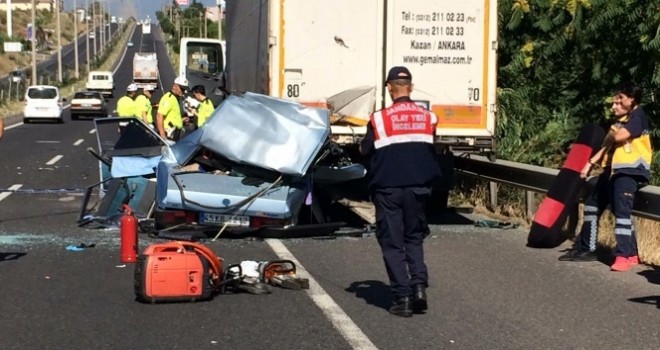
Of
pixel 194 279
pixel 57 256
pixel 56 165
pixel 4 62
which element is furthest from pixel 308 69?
pixel 4 62

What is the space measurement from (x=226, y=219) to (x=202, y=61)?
18.0 metres

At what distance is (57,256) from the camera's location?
10.6 meters

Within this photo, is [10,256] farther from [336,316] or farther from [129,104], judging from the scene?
[129,104]

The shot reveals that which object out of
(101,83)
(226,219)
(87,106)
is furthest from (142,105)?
(101,83)

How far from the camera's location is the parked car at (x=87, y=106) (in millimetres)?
48281

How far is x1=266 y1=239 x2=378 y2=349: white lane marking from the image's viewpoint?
23.0ft

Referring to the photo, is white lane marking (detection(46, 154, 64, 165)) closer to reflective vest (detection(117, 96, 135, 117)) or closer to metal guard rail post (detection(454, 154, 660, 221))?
reflective vest (detection(117, 96, 135, 117))

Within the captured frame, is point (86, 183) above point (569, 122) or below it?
below

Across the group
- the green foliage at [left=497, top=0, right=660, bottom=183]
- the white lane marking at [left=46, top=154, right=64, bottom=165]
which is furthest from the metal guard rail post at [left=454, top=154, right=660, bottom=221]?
the white lane marking at [left=46, top=154, right=64, bottom=165]

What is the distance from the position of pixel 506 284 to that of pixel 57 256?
4.35m

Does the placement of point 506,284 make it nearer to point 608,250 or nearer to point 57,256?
point 608,250

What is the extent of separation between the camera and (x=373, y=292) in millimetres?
8844

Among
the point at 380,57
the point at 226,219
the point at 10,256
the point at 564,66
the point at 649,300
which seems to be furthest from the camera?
the point at 564,66

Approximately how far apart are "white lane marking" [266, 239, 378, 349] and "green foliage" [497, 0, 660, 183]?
294 inches
